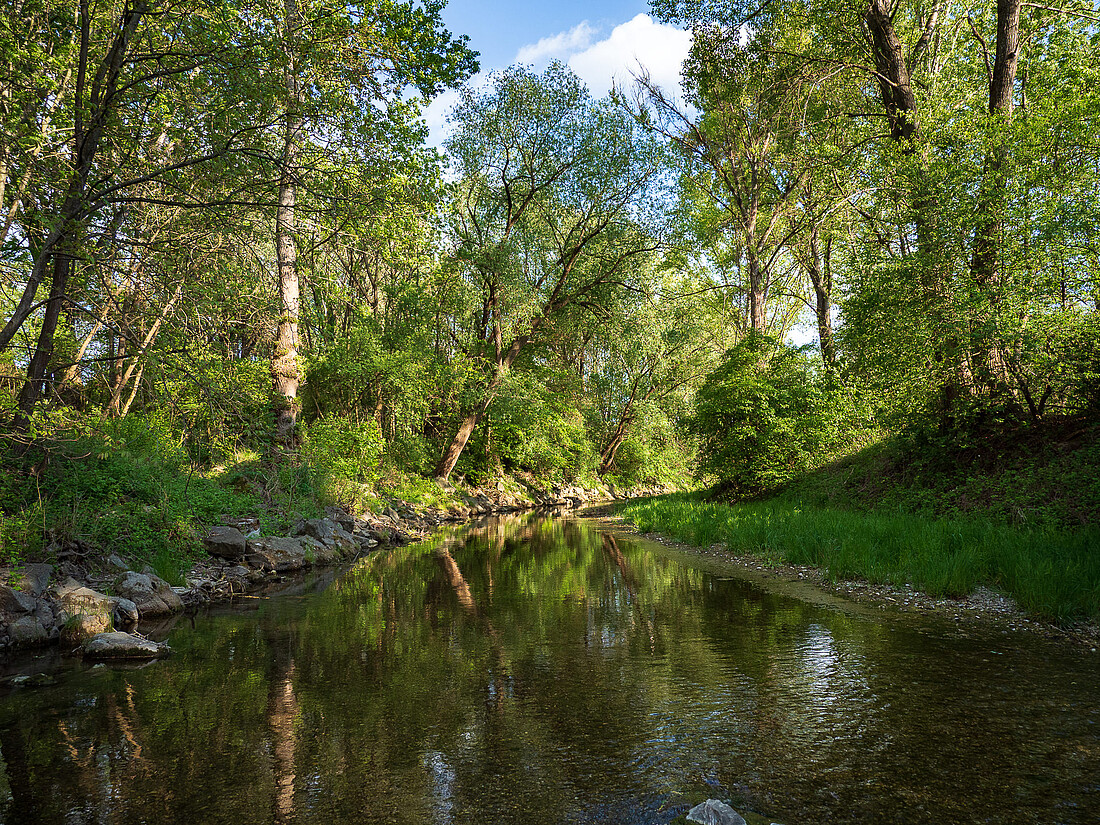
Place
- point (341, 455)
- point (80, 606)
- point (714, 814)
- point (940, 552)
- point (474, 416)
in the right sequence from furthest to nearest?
point (474, 416), point (341, 455), point (940, 552), point (80, 606), point (714, 814)

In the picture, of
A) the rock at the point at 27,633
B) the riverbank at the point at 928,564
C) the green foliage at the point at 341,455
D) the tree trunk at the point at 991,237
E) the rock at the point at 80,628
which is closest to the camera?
the riverbank at the point at 928,564

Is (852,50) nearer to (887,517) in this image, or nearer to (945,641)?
(887,517)

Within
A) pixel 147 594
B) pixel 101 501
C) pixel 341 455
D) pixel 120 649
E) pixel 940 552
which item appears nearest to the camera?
pixel 120 649

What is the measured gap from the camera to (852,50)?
16656 millimetres

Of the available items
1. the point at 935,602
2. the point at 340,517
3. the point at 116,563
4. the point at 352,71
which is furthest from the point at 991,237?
the point at 340,517

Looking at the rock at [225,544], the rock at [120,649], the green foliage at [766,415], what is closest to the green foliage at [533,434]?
the green foliage at [766,415]

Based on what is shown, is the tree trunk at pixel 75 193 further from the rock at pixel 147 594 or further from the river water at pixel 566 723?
the river water at pixel 566 723

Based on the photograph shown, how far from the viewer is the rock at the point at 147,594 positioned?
8.20 meters

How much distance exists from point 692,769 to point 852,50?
62.1 ft

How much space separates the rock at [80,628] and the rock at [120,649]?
35 cm

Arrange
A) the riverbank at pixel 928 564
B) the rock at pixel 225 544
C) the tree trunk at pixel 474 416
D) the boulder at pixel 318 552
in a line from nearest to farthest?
1. the riverbank at pixel 928 564
2. the rock at pixel 225 544
3. the boulder at pixel 318 552
4. the tree trunk at pixel 474 416

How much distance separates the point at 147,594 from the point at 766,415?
48.8ft

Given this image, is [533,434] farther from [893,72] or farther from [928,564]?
[928,564]

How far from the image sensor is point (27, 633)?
6836 millimetres
